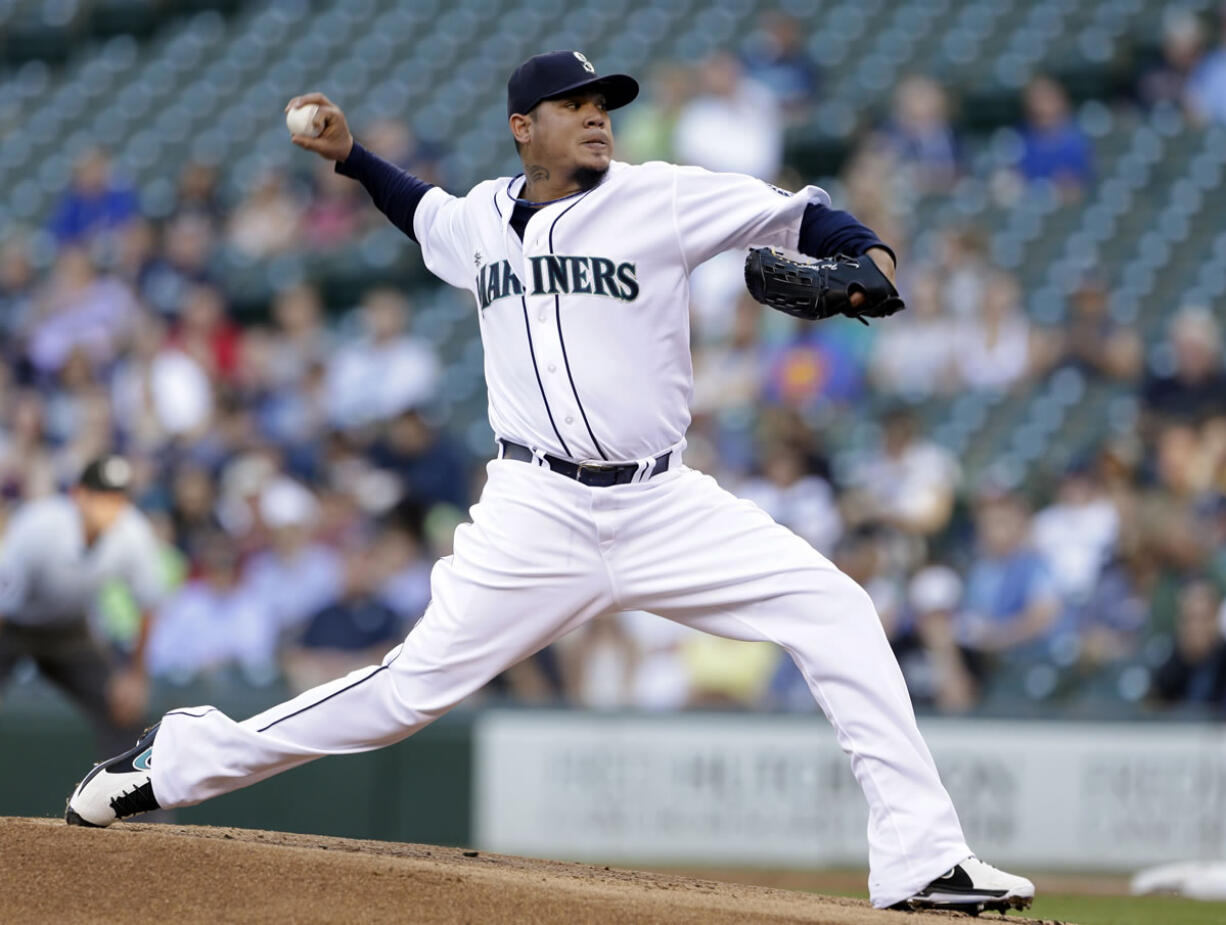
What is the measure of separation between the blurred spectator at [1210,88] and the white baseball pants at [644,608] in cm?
737

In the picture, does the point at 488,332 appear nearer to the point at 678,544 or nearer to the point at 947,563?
the point at 678,544

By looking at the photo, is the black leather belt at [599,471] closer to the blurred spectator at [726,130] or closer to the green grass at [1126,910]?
the green grass at [1126,910]

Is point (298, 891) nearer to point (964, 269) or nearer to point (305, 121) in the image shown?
point (305, 121)

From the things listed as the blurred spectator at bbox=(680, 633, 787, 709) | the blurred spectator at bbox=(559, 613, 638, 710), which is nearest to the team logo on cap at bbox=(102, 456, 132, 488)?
the blurred spectator at bbox=(559, 613, 638, 710)

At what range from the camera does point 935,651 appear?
27.0 ft

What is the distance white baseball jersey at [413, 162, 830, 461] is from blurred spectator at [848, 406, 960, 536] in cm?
456

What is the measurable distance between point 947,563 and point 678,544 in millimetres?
4597

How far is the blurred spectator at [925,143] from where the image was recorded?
10766 millimetres

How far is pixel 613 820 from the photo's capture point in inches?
332

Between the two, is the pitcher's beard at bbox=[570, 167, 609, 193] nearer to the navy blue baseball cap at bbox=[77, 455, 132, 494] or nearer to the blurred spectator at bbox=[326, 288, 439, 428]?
the navy blue baseball cap at bbox=[77, 455, 132, 494]

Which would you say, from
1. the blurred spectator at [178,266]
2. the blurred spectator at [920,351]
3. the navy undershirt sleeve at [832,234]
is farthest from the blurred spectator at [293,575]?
the navy undershirt sleeve at [832,234]

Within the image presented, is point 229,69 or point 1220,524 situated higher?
point 229,69

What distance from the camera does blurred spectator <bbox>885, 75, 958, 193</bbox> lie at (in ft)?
35.3

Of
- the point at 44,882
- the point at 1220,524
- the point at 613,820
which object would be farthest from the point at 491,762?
the point at 44,882
